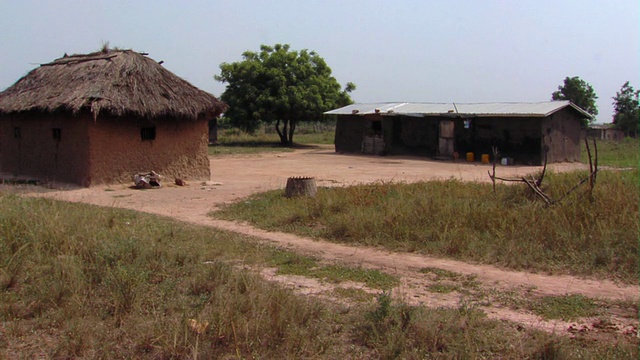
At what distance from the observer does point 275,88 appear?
100ft

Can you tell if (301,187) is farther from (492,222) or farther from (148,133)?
(148,133)

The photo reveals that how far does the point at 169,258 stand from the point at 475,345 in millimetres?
3191

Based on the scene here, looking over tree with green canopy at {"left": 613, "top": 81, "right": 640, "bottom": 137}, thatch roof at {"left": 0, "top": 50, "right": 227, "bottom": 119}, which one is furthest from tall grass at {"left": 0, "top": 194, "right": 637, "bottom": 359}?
tree with green canopy at {"left": 613, "top": 81, "right": 640, "bottom": 137}

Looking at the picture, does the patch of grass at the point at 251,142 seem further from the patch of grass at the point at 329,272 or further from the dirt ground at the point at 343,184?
the patch of grass at the point at 329,272

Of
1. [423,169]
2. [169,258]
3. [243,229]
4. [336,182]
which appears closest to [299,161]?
[423,169]

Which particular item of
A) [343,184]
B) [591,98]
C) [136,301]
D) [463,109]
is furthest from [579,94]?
[136,301]

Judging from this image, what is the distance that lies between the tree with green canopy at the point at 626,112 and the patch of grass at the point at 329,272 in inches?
1377

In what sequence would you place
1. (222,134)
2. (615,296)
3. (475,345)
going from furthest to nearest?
1. (222,134)
2. (615,296)
3. (475,345)

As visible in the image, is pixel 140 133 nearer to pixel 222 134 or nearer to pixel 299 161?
Result: pixel 299 161

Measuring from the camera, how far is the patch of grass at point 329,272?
557 cm

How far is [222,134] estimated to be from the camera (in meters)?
42.0

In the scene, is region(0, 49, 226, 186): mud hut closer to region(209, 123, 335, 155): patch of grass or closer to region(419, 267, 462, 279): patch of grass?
region(419, 267, 462, 279): patch of grass

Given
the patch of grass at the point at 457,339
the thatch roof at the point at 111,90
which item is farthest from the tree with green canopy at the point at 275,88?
the patch of grass at the point at 457,339

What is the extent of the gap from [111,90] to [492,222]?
9161mm
